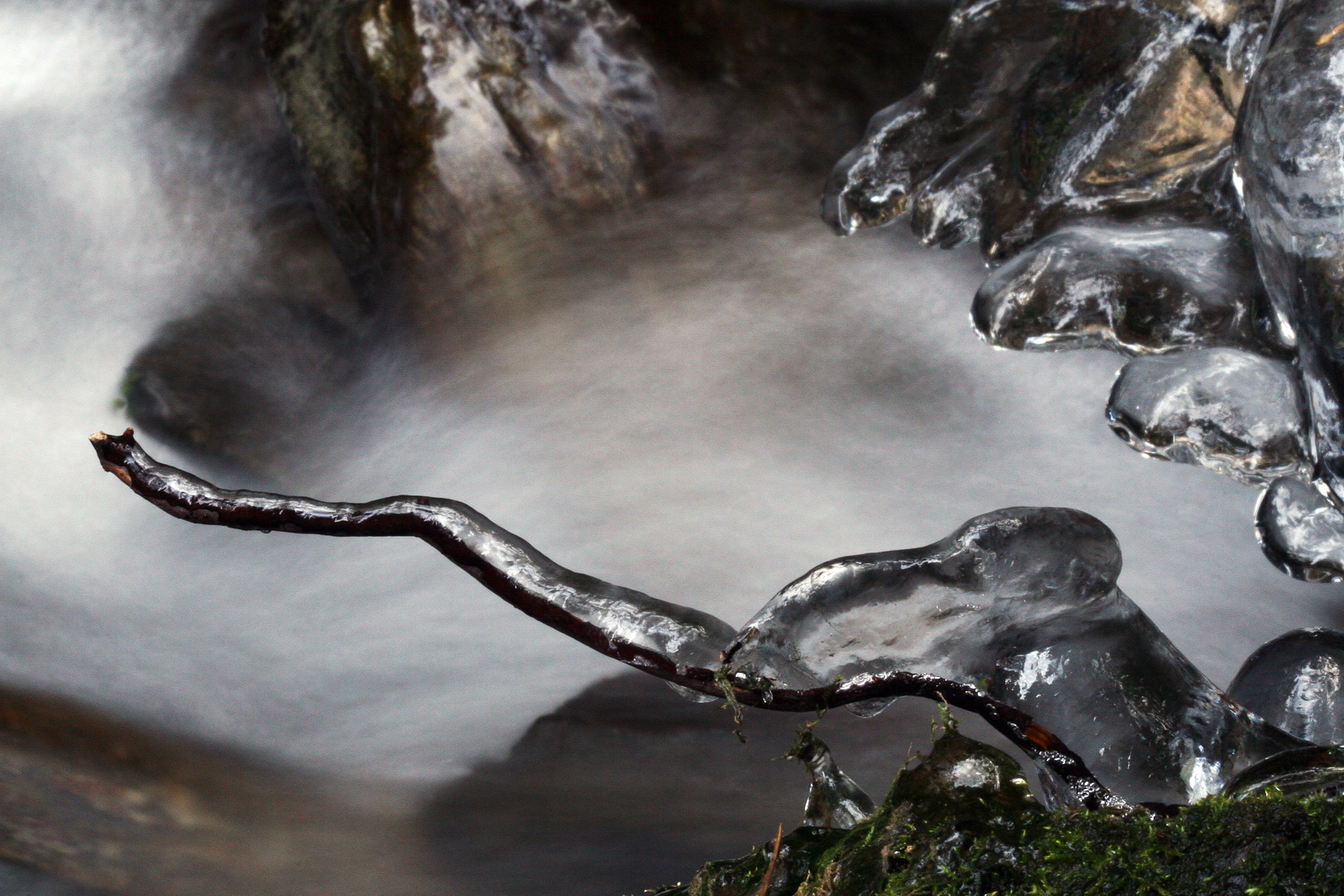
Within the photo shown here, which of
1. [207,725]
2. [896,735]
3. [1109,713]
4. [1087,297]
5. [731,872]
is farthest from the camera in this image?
[207,725]

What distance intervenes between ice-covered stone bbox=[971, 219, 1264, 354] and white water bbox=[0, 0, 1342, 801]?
0.30 metres

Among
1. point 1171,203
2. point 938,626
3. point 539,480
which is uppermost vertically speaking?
point 539,480

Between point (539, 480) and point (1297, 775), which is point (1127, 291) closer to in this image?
point (1297, 775)

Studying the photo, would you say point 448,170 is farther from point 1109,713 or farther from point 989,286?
point 1109,713

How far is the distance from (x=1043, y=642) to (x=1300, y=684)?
0.33 meters

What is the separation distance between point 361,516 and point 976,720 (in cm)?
82

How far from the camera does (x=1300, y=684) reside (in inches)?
46.6

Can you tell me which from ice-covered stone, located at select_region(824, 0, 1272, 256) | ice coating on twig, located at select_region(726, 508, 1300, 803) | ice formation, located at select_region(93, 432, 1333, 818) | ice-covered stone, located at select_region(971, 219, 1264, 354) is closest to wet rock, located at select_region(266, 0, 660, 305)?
ice-covered stone, located at select_region(824, 0, 1272, 256)

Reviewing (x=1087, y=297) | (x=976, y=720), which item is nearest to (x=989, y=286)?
(x=1087, y=297)

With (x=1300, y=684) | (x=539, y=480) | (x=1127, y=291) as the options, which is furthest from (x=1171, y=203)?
(x=539, y=480)

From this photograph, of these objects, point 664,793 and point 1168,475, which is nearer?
point 664,793

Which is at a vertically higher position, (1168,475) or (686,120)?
(686,120)

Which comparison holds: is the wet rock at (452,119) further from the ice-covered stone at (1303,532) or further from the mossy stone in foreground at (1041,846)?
the mossy stone in foreground at (1041,846)

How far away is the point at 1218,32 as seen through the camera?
138 cm
